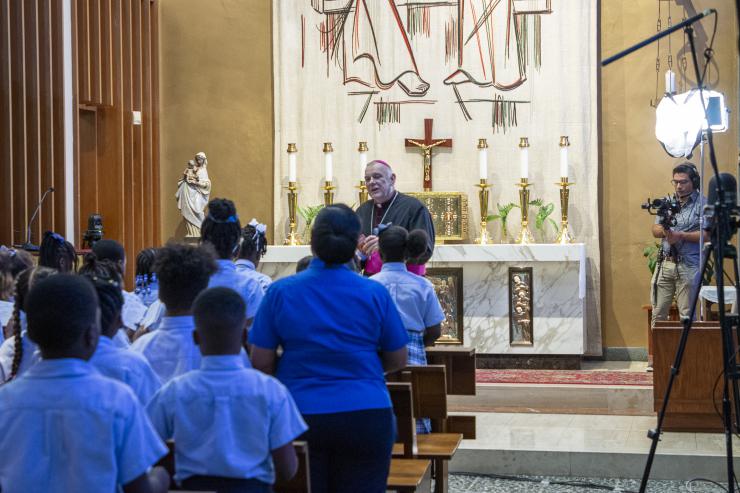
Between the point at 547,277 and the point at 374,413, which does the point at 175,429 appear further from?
the point at 547,277

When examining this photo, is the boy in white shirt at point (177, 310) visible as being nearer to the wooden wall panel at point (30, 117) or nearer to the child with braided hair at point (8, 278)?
the child with braided hair at point (8, 278)

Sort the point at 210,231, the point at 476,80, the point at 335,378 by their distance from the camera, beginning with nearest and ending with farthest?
1. the point at 335,378
2. the point at 210,231
3. the point at 476,80

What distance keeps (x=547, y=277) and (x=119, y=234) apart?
13.2 ft

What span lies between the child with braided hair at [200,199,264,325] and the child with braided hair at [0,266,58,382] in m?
0.74

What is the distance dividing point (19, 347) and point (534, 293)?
22.7ft

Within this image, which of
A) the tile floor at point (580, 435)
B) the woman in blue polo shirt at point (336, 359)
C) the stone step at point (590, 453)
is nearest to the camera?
the woman in blue polo shirt at point (336, 359)

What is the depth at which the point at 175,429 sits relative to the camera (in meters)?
2.82

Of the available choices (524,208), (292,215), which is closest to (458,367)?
(524,208)

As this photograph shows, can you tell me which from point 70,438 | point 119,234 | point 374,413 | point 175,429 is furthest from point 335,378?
point 119,234

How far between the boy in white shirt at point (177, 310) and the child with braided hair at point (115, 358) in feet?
1.01

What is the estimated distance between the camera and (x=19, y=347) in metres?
3.44

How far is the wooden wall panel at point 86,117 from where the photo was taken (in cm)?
890

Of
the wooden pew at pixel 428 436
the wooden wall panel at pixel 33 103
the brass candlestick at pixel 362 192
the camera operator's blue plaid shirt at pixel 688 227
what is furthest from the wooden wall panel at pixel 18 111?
the camera operator's blue plaid shirt at pixel 688 227

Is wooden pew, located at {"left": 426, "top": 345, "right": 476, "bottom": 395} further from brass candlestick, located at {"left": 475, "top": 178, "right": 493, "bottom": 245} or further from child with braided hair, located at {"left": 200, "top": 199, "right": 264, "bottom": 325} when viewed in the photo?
brass candlestick, located at {"left": 475, "top": 178, "right": 493, "bottom": 245}
